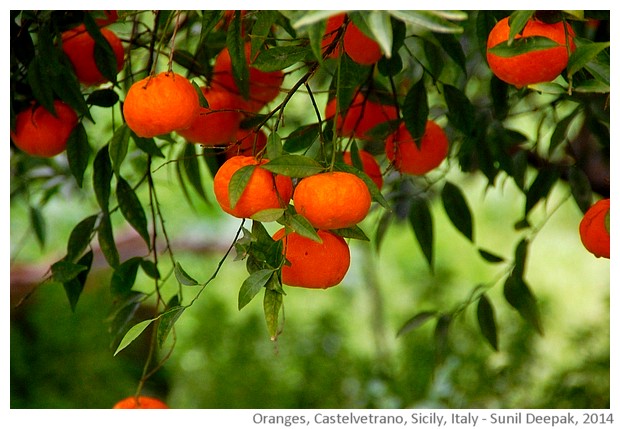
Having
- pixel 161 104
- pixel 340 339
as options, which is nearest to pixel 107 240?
pixel 161 104

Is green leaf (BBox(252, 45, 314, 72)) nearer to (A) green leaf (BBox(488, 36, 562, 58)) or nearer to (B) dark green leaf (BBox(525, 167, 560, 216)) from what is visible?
(A) green leaf (BBox(488, 36, 562, 58))

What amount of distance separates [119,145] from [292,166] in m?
0.27

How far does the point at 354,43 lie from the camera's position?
0.59 metres

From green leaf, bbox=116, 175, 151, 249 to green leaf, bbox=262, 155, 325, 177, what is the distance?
0.31 metres

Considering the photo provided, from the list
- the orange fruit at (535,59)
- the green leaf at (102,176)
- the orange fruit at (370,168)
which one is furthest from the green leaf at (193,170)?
the orange fruit at (535,59)

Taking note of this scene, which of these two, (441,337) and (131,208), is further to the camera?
(441,337)

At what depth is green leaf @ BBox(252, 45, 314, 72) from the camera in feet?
1.67

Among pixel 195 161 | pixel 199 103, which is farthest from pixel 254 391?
pixel 199 103

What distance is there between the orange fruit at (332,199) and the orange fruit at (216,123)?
0.24m

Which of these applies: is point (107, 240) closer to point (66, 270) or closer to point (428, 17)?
point (66, 270)

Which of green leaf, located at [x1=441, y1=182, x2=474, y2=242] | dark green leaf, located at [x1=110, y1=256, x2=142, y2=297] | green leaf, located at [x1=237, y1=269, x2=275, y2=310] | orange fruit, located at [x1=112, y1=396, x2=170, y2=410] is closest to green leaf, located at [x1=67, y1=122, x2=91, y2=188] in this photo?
dark green leaf, located at [x1=110, y1=256, x2=142, y2=297]

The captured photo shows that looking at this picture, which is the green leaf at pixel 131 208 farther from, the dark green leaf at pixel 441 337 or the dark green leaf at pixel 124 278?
the dark green leaf at pixel 441 337
